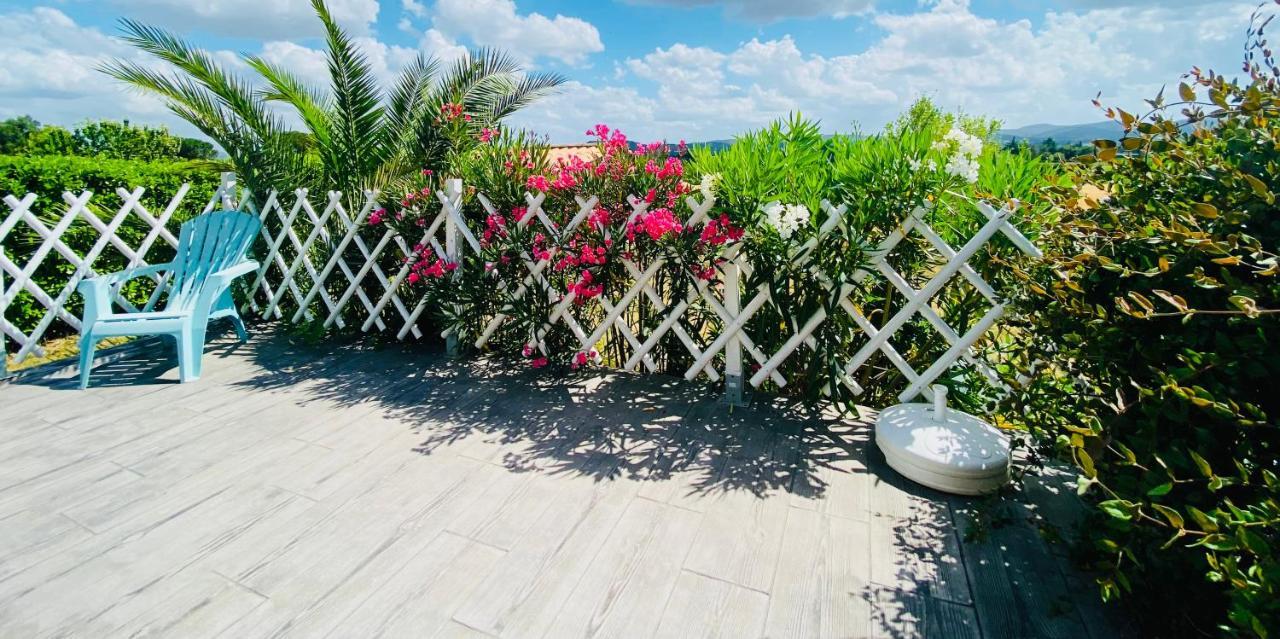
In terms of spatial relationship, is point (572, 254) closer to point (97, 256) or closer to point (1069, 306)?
point (1069, 306)

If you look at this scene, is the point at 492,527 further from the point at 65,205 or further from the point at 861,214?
the point at 65,205

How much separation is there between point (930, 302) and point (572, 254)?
5.85ft

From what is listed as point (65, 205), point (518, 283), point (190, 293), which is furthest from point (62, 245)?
point (518, 283)

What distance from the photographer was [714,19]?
6.94 m

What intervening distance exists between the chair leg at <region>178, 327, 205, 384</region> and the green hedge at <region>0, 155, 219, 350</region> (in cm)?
162

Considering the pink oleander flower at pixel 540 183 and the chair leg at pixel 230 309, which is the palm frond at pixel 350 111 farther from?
the pink oleander flower at pixel 540 183

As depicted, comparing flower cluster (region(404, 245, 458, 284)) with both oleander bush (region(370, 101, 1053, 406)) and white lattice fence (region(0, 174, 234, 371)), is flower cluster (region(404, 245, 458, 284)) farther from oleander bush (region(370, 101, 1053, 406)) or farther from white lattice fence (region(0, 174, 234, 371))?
white lattice fence (region(0, 174, 234, 371))

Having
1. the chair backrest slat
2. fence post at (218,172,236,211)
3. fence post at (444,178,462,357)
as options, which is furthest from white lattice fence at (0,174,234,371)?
fence post at (444,178,462,357)

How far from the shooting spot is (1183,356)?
4.46ft

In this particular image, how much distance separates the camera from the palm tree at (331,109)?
4336 millimetres

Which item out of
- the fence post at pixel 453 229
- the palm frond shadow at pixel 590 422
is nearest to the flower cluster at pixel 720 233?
the palm frond shadow at pixel 590 422

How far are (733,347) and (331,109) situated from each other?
395 centimetres

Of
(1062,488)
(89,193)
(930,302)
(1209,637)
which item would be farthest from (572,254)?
(89,193)

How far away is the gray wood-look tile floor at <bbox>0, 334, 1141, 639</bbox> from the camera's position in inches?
61.9
